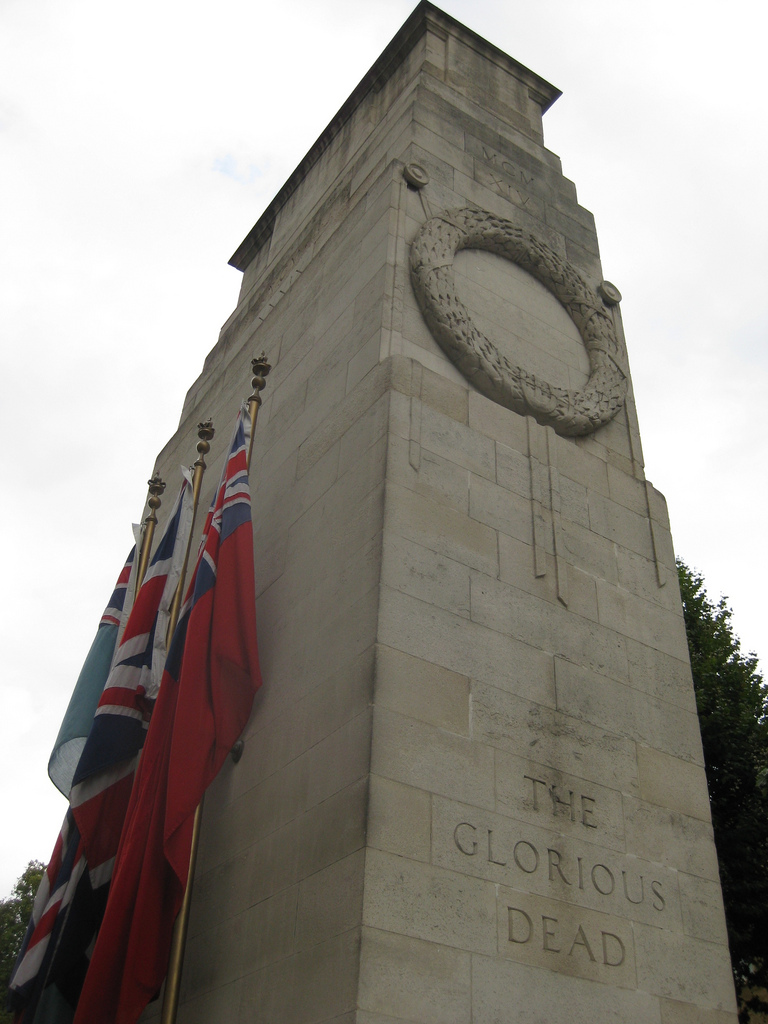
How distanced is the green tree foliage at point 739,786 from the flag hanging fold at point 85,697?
9193 mm

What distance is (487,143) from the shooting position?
12.6 m

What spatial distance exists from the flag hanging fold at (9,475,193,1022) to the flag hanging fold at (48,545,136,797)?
276 millimetres

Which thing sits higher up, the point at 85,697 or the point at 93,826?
the point at 85,697

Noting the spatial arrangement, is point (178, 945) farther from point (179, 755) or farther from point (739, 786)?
point (739, 786)

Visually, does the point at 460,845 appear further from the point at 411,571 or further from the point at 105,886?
the point at 105,886

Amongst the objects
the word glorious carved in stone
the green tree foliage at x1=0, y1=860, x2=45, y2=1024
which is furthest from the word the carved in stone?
the green tree foliage at x1=0, y1=860, x2=45, y2=1024

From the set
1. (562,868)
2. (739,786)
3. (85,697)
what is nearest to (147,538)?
(85,697)

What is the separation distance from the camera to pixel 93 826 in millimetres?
8484

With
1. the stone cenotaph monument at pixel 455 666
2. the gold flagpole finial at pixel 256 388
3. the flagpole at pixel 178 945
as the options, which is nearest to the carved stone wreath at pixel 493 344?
the stone cenotaph monument at pixel 455 666

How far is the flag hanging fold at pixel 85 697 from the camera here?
951 centimetres

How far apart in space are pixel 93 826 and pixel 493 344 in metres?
5.93

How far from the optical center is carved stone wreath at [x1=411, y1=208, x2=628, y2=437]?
9852 mm

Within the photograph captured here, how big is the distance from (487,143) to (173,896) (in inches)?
376

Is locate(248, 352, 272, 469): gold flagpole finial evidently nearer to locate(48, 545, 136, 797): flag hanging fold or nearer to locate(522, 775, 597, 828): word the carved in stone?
locate(48, 545, 136, 797): flag hanging fold
